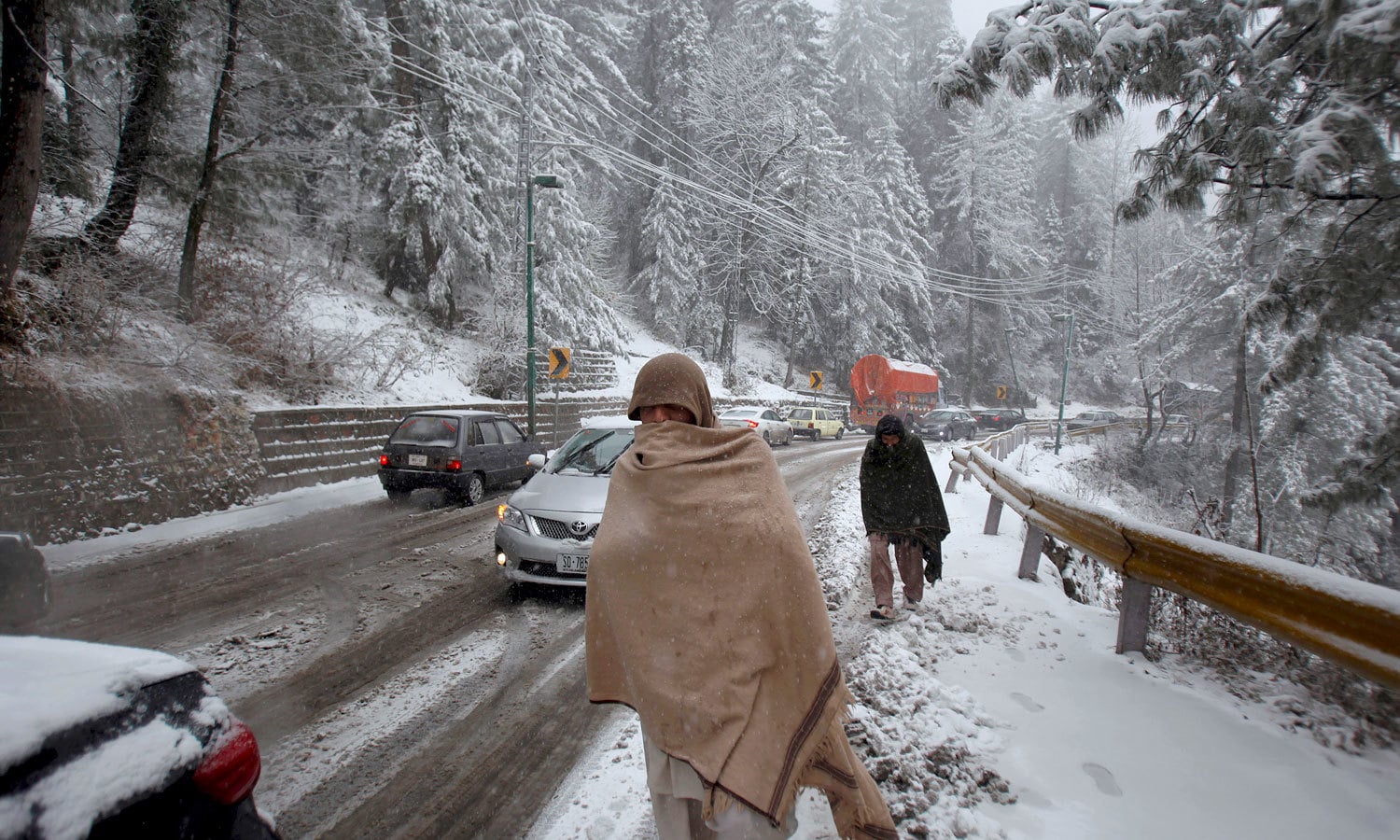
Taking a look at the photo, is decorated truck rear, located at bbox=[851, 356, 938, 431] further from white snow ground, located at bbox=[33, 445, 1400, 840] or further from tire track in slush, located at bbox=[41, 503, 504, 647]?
white snow ground, located at bbox=[33, 445, 1400, 840]

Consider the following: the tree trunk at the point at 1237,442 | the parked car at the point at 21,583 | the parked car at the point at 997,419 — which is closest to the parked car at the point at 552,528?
the parked car at the point at 21,583

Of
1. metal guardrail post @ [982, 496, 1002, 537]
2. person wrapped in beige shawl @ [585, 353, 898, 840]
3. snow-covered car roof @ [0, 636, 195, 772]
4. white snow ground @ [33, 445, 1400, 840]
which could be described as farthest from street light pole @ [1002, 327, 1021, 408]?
snow-covered car roof @ [0, 636, 195, 772]

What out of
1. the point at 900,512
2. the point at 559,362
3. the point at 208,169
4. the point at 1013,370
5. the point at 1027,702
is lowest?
the point at 1027,702

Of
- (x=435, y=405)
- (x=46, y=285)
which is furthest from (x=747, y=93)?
(x=46, y=285)

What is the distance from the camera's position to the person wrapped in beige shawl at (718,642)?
6.47 feet

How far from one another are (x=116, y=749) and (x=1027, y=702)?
4.20m

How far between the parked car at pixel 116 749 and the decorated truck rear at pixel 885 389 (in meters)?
30.4

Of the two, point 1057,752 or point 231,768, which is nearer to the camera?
point 231,768

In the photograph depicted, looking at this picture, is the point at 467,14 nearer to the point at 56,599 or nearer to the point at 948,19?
the point at 56,599

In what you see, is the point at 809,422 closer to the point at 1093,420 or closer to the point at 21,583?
the point at 1093,420

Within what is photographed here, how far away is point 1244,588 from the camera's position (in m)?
3.05

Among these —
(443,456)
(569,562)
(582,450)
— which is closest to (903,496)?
(569,562)

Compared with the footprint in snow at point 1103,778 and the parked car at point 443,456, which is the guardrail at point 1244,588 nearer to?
the footprint in snow at point 1103,778

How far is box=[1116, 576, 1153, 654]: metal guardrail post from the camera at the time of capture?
13.7ft
